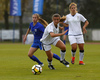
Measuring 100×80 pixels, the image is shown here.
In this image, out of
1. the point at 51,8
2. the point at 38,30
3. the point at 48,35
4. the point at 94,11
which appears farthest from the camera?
the point at 94,11

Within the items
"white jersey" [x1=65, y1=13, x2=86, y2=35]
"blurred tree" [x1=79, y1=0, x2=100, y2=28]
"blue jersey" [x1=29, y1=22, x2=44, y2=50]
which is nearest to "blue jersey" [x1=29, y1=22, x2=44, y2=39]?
"blue jersey" [x1=29, y1=22, x2=44, y2=50]

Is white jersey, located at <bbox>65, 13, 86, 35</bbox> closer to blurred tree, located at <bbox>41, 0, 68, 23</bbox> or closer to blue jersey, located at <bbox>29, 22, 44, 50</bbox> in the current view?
blue jersey, located at <bbox>29, 22, 44, 50</bbox>

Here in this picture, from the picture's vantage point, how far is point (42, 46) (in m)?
11.6

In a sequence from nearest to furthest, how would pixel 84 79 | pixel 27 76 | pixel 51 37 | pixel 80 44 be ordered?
pixel 84 79
pixel 27 76
pixel 51 37
pixel 80 44

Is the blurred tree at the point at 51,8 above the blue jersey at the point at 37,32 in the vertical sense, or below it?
above

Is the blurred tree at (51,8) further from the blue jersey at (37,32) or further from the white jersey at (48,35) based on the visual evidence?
the white jersey at (48,35)

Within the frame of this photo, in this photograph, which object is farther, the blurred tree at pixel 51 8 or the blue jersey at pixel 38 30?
the blurred tree at pixel 51 8

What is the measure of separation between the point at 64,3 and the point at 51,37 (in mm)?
34694

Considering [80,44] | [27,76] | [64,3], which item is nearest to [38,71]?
[27,76]

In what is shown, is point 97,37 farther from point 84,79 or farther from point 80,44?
point 84,79

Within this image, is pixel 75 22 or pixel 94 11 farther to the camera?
pixel 94 11

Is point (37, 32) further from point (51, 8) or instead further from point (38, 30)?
point (51, 8)

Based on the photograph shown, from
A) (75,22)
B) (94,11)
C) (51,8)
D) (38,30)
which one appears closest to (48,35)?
(38,30)

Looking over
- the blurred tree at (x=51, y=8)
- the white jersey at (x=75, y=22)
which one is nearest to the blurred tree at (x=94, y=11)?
the blurred tree at (x=51, y=8)
